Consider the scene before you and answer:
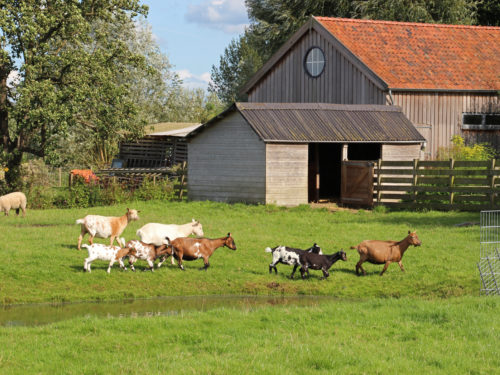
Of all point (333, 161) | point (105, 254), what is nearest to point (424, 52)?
point (333, 161)

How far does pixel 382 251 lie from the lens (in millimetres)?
16984

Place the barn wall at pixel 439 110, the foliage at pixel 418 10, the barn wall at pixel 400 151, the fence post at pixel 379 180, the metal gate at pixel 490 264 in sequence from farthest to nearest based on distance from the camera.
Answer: the foliage at pixel 418 10
the barn wall at pixel 439 110
the barn wall at pixel 400 151
the fence post at pixel 379 180
the metal gate at pixel 490 264

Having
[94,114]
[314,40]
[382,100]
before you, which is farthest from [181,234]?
[314,40]

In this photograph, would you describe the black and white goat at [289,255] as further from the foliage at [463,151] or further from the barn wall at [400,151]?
the foliage at [463,151]

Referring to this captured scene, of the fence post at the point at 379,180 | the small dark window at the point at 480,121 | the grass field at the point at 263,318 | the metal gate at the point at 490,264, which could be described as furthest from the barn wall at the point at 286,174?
the small dark window at the point at 480,121

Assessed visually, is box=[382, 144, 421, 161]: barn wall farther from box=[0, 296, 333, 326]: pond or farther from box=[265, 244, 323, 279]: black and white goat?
box=[0, 296, 333, 326]: pond

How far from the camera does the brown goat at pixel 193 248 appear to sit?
692 inches

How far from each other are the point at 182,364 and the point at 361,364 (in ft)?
7.36

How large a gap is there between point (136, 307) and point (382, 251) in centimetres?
568

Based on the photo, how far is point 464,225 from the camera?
25.4 meters

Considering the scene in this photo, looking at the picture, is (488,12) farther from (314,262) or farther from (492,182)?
→ (314,262)

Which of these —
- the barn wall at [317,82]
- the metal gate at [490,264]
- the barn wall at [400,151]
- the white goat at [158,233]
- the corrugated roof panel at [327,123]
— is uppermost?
the barn wall at [317,82]

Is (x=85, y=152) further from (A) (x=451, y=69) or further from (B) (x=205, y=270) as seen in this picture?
(B) (x=205, y=270)

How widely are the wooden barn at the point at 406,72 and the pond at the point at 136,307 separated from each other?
978 inches
